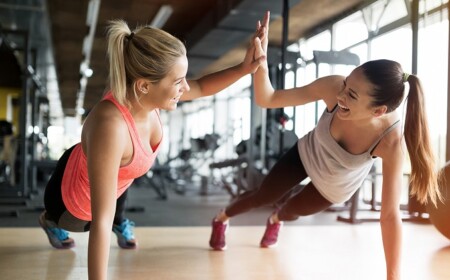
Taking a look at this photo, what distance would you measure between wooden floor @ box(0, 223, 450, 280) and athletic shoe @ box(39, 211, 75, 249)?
4cm

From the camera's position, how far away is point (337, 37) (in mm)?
2277

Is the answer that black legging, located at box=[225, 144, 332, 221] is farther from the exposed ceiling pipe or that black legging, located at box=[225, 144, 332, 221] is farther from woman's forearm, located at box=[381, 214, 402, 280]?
the exposed ceiling pipe

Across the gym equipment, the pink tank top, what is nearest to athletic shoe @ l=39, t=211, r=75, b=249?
the pink tank top

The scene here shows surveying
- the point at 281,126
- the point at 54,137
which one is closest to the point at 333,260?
the point at 281,126

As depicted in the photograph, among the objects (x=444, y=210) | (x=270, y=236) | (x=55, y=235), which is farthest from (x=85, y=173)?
(x=444, y=210)

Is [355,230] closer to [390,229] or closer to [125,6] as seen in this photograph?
[390,229]

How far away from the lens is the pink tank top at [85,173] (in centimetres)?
122

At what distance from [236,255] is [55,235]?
82 cm

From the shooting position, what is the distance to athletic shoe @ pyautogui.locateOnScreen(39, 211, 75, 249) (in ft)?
6.38

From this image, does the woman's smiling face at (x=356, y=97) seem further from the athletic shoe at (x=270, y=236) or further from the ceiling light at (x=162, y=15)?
the ceiling light at (x=162, y=15)

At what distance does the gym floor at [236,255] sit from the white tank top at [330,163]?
33 centimetres

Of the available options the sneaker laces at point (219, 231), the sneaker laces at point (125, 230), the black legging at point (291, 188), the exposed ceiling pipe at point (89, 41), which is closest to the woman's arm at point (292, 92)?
the black legging at point (291, 188)

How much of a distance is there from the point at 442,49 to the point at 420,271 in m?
1.98

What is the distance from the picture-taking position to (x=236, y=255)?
2014 mm
